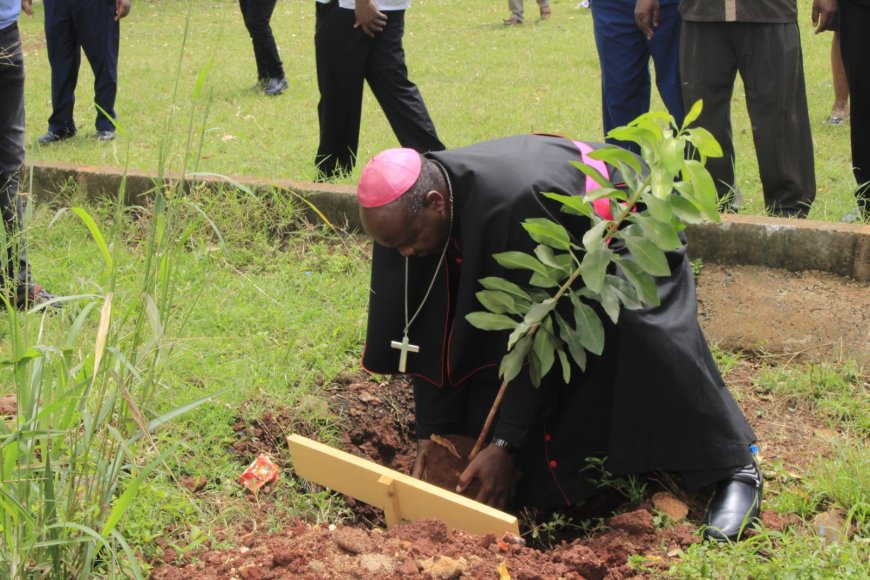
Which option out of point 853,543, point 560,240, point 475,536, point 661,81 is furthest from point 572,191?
point 661,81

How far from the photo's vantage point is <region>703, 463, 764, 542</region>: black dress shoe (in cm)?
309

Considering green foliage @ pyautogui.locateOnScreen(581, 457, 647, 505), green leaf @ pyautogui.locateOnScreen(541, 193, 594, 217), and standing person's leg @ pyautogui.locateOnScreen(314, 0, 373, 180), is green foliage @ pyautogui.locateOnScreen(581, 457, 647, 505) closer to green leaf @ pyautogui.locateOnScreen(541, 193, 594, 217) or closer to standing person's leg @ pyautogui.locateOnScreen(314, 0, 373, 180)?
green leaf @ pyautogui.locateOnScreen(541, 193, 594, 217)

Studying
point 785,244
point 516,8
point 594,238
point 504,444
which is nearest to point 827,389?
point 785,244

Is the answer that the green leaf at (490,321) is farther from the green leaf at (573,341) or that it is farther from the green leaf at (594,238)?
the green leaf at (594,238)

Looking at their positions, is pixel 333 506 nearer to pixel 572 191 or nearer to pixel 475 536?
pixel 475 536

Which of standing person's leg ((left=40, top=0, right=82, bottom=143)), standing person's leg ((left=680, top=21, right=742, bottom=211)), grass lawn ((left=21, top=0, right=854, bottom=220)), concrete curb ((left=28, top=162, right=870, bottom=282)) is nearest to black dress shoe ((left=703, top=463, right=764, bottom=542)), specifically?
concrete curb ((left=28, top=162, right=870, bottom=282))

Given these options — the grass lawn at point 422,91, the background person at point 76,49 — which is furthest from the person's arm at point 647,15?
the background person at point 76,49

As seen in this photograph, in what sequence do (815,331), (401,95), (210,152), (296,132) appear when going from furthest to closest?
1. (296,132)
2. (210,152)
3. (401,95)
4. (815,331)

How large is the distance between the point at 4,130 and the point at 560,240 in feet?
10.1

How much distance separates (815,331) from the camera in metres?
4.45

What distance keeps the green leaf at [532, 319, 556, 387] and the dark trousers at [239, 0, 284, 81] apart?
7.04 meters

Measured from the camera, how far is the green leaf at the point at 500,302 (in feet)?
10.4

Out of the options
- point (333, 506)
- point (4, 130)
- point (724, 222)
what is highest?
point (4, 130)

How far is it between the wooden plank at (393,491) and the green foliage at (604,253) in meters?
0.42
